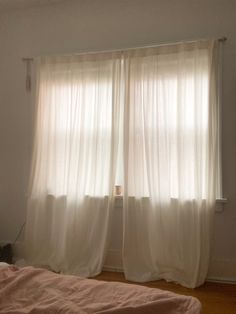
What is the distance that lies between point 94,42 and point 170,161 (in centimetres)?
150

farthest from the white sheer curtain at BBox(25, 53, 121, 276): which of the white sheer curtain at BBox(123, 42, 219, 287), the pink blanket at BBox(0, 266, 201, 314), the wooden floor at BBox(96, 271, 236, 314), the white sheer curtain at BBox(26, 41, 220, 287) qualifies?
the pink blanket at BBox(0, 266, 201, 314)

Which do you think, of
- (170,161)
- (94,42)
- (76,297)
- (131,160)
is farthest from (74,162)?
(76,297)

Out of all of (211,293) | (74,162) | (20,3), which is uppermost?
(20,3)

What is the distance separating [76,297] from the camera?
1.25 metres

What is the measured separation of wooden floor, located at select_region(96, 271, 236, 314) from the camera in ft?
7.43

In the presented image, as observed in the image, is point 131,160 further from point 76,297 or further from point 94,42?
point 76,297

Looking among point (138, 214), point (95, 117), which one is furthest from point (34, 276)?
point (95, 117)

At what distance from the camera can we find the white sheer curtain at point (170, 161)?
267 centimetres

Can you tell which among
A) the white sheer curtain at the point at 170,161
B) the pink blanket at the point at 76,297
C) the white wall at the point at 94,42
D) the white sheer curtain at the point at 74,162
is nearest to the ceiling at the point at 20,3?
the white wall at the point at 94,42

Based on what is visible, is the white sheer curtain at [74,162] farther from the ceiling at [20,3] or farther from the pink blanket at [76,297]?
the pink blanket at [76,297]

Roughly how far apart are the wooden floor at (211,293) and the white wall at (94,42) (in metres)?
0.17

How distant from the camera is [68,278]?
1437 mm

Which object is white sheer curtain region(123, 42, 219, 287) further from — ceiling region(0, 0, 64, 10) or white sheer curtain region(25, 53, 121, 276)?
ceiling region(0, 0, 64, 10)

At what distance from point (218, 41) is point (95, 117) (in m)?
1.36
